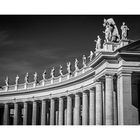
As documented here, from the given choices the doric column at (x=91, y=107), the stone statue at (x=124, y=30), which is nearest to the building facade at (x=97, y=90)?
the doric column at (x=91, y=107)

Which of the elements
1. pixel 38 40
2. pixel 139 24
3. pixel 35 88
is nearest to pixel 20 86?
pixel 35 88

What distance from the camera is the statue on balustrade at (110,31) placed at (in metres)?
57.0

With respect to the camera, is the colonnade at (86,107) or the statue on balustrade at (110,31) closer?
the colonnade at (86,107)

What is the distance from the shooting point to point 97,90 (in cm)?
5969

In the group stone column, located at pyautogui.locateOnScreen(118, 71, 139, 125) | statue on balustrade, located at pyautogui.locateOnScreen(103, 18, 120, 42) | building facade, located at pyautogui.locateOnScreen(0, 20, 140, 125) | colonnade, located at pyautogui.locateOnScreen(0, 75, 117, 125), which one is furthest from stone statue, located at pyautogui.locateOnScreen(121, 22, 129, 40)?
colonnade, located at pyautogui.locateOnScreen(0, 75, 117, 125)

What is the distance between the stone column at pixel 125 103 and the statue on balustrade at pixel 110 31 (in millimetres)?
7953

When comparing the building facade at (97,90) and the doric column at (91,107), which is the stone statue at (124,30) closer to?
the building facade at (97,90)

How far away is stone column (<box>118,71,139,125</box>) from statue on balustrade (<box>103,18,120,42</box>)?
7953 millimetres

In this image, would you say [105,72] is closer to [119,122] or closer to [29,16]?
[119,122]

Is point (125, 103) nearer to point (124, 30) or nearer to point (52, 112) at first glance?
point (124, 30)

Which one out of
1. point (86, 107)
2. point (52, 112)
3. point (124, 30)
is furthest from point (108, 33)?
point (52, 112)

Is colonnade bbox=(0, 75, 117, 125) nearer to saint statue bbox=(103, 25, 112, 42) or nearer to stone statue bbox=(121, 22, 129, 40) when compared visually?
saint statue bbox=(103, 25, 112, 42)

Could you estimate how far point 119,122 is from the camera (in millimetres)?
52000

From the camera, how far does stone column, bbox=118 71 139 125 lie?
5094cm
